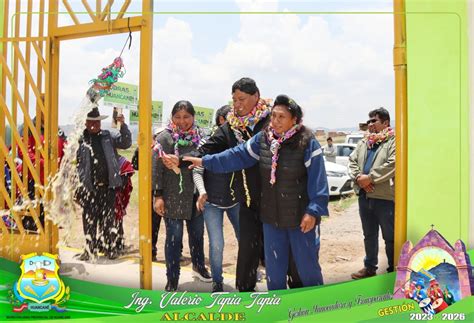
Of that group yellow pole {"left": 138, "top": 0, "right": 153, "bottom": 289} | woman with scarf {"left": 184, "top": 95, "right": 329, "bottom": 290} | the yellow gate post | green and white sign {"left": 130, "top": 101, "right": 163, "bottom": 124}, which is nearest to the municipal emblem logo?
the yellow gate post

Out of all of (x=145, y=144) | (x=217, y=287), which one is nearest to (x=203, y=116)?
(x=145, y=144)

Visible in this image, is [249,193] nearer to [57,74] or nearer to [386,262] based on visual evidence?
[386,262]

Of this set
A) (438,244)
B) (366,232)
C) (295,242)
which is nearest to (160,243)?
(295,242)

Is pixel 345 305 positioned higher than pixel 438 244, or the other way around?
pixel 438 244

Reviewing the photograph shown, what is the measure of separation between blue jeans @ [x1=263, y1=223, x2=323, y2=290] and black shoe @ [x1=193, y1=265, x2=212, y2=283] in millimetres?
399

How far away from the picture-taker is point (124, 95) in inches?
134

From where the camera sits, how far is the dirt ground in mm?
3332

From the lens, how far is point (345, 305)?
129 inches

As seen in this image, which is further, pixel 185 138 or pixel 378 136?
pixel 185 138

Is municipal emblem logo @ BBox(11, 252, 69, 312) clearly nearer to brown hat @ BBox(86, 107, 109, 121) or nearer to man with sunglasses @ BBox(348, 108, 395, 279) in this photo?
brown hat @ BBox(86, 107, 109, 121)

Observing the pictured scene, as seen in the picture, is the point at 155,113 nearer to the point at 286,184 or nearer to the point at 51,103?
the point at 51,103

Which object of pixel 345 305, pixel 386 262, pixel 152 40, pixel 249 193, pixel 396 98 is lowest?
pixel 345 305

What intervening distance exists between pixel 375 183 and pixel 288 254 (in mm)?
770

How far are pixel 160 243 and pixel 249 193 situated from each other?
70cm
